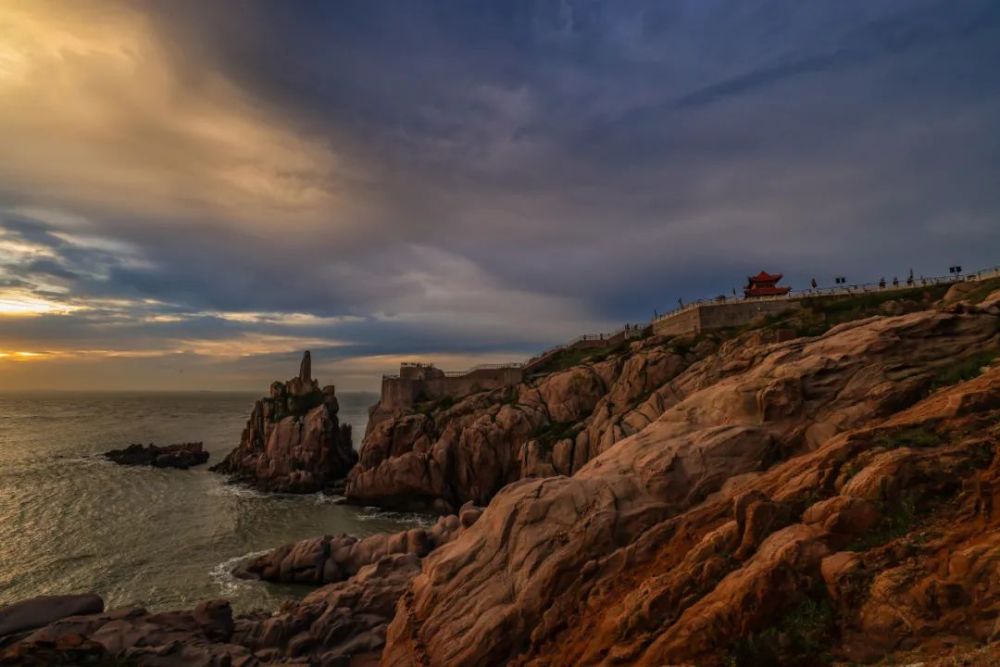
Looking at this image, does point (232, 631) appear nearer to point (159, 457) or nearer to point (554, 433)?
point (554, 433)

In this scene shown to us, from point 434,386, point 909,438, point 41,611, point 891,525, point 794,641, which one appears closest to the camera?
point 794,641

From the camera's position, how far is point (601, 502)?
17.7 m

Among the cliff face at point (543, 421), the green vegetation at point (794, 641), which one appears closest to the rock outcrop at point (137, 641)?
the green vegetation at point (794, 641)

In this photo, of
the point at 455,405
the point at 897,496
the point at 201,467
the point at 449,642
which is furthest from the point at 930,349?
the point at 201,467

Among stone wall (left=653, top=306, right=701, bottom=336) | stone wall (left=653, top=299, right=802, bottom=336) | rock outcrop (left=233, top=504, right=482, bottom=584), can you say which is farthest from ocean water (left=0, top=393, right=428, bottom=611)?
stone wall (left=653, top=299, right=802, bottom=336)

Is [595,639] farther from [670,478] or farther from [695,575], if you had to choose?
[670,478]

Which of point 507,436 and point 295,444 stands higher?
point 507,436

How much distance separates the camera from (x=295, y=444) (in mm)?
73250

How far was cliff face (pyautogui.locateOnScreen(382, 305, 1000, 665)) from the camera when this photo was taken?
34.9 feet

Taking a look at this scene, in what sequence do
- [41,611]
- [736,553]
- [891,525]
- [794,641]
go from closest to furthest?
[794,641] → [891,525] → [736,553] → [41,611]

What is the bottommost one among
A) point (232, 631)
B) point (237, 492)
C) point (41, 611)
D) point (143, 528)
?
point (237, 492)

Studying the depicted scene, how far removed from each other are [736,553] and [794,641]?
2651 mm

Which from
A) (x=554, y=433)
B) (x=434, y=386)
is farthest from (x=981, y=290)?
(x=434, y=386)

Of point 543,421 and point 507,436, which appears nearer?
point 507,436
